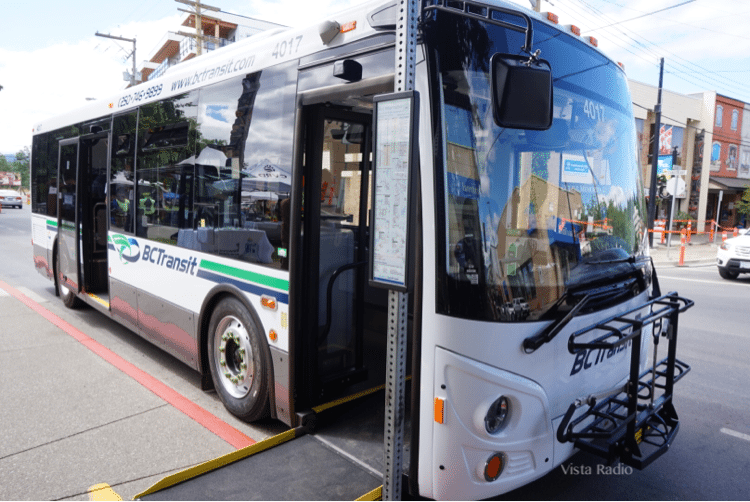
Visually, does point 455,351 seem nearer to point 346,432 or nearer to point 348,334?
point 346,432

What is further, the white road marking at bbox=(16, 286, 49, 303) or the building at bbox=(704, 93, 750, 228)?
the building at bbox=(704, 93, 750, 228)

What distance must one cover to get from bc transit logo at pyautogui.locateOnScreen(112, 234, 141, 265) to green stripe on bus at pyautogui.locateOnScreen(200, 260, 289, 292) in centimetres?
157

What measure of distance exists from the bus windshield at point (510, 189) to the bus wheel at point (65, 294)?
7126 millimetres

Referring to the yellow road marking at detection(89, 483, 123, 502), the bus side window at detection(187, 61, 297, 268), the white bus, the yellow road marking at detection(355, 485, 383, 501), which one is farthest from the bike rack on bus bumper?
the yellow road marking at detection(89, 483, 123, 502)

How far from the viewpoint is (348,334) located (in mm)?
4305

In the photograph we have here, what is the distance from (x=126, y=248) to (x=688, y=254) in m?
20.8

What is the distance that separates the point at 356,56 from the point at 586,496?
9.94ft

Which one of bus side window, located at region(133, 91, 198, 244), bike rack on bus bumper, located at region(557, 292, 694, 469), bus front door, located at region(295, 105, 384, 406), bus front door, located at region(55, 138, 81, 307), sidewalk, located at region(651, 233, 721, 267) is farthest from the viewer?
sidewalk, located at region(651, 233, 721, 267)

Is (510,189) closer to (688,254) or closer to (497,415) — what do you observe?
(497,415)

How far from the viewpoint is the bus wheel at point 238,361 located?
4.13 m

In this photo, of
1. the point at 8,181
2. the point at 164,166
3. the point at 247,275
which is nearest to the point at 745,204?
the point at 164,166

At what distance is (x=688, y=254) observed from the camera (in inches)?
828

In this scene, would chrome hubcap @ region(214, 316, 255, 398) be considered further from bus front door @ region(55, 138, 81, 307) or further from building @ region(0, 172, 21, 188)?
building @ region(0, 172, 21, 188)

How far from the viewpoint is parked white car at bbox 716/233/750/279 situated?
13.3 meters
